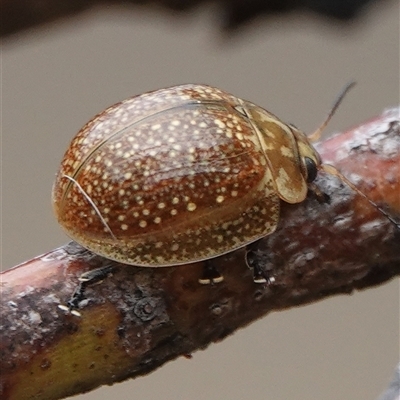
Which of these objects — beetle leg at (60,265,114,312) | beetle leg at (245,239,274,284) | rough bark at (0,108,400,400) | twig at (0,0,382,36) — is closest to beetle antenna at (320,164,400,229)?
rough bark at (0,108,400,400)

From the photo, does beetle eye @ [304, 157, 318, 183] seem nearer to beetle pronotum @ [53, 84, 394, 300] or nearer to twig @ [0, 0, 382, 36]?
beetle pronotum @ [53, 84, 394, 300]

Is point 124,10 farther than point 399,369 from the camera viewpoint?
Yes

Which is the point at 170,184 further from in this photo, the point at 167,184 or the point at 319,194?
the point at 319,194

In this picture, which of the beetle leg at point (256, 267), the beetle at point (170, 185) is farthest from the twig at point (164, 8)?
the beetle leg at point (256, 267)

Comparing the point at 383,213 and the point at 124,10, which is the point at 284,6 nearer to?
the point at 124,10

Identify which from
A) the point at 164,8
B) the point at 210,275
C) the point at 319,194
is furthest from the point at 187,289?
the point at 164,8

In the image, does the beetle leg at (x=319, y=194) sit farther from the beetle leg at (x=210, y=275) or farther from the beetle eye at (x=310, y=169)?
the beetle leg at (x=210, y=275)

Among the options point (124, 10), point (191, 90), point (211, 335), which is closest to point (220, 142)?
point (191, 90)
